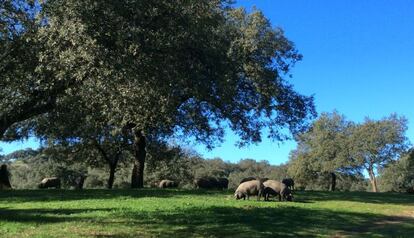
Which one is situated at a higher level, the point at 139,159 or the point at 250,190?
the point at 139,159

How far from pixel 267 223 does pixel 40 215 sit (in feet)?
27.1

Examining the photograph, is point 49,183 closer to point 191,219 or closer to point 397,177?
point 191,219

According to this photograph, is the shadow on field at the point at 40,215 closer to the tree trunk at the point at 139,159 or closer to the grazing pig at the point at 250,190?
the grazing pig at the point at 250,190

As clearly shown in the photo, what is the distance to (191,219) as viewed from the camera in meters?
18.0

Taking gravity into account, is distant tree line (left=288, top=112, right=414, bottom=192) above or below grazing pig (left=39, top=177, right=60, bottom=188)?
above

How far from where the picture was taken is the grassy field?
15305mm

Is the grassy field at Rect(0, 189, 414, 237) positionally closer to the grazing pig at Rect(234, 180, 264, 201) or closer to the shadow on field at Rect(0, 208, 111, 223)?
the shadow on field at Rect(0, 208, 111, 223)

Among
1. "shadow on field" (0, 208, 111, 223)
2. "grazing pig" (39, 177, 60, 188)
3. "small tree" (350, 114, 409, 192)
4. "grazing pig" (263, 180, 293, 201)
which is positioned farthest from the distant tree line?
"shadow on field" (0, 208, 111, 223)

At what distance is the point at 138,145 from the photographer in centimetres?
4034

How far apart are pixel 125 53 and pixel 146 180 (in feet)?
204

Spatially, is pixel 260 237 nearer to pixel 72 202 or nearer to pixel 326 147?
pixel 72 202

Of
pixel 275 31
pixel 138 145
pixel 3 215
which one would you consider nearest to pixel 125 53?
pixel 3 215

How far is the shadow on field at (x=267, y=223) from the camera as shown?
51.7 ft

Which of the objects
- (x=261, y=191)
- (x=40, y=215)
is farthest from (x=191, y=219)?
(x=261, y=191)
